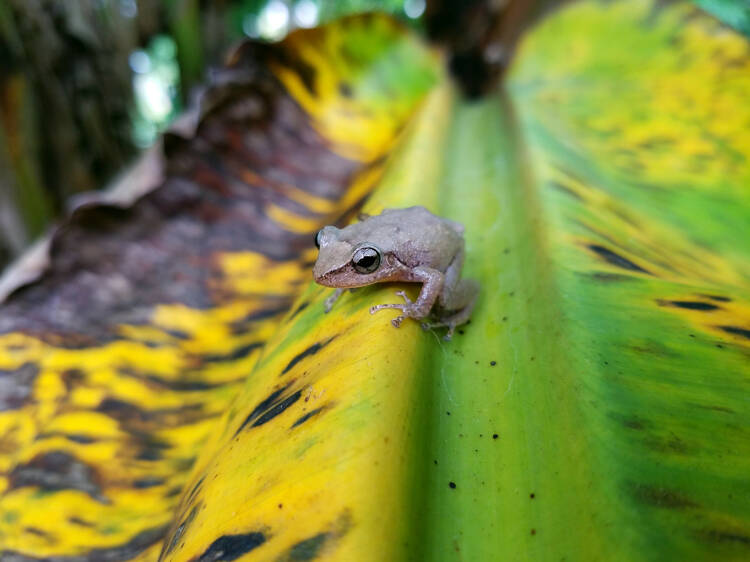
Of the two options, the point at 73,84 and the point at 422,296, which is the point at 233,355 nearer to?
the point at 422,296

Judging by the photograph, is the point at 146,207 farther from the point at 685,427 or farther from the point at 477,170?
the point at 685,427

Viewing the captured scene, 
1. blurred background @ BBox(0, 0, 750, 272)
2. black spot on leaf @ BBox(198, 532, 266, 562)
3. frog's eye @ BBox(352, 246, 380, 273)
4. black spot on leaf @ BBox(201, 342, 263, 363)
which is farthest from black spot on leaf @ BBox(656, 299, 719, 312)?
blurred background @ BBox(0, 0, 750, 272)

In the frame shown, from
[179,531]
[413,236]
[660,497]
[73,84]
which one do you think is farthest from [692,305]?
[73,84]

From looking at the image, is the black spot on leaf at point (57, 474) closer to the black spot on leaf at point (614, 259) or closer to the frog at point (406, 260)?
the frog at point (406, 260)

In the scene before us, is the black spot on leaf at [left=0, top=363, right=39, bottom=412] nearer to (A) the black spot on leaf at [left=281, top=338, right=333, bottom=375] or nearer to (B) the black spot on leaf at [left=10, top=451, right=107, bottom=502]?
(B) the black spot on leaf at [left=10, top=451, right=107, bottom=502]

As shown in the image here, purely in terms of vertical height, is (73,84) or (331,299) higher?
(73,84)
